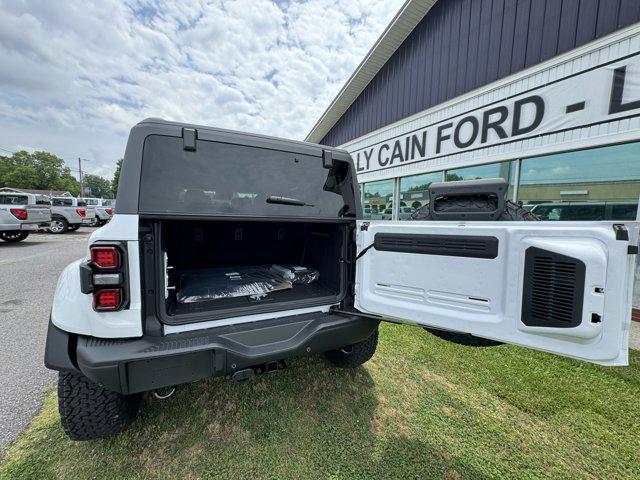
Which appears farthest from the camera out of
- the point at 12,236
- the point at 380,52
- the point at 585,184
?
the point at 12,236

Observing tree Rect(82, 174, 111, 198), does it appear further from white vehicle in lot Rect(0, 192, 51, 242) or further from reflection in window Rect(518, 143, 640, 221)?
reflection in window Rect(518, 143, 640, 221)

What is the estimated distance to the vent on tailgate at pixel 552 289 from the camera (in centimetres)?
126

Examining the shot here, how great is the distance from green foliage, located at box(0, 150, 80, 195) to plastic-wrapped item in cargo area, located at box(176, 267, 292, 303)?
82.6 meters

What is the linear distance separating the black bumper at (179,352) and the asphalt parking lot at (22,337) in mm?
1118

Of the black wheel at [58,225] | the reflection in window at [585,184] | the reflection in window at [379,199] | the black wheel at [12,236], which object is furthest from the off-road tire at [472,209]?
the black wheel at [58,225]

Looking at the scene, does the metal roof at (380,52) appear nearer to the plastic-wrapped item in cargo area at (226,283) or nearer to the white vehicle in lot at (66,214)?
the plastic-wrapped item in cargo area at (226,283)

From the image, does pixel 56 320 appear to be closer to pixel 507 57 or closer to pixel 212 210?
pixel 212 210

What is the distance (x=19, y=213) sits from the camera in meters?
9.62

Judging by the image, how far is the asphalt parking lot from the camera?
82.4 inches

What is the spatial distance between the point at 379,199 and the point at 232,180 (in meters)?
8.07

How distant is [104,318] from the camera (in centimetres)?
148

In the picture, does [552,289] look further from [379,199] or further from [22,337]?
[379,199]

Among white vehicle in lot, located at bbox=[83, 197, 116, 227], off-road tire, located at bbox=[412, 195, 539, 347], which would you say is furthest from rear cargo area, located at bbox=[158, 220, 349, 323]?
white vehicle in lot, located at bbox=[83, 197, 116, 227]

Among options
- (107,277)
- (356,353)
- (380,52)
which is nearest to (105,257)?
(107,277)
